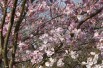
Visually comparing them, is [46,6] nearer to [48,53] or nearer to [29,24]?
[29,24]

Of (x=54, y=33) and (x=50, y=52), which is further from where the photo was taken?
(x=54, y=33)

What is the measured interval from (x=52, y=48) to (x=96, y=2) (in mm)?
1804

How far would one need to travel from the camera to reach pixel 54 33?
265 inches

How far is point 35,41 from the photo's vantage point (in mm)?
8078

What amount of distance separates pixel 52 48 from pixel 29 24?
2.59 meters

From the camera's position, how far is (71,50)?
19.3 ft

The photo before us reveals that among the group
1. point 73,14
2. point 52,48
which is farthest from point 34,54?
point 73,14

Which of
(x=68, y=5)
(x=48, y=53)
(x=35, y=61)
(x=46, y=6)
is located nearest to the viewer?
(x=48, y=53)

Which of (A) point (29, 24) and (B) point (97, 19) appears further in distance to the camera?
(A) point (29, 24)

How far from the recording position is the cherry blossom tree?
5.43 metres

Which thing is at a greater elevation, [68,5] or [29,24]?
[68,5]

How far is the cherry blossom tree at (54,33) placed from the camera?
5430mm

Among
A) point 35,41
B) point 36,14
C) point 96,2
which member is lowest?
point 35,41

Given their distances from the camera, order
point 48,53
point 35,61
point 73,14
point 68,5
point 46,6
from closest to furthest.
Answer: point 48,53 < point 35,61 < point 73,14 < point 68,5 < point 46,6
